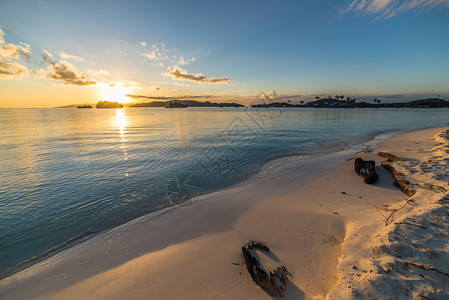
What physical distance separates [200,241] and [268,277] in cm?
239

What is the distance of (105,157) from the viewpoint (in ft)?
52.0

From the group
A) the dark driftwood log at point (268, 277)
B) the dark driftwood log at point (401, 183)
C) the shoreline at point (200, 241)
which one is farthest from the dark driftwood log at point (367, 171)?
the dark driftwood log at point (268, 277)

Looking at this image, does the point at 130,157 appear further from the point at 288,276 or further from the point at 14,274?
the point at 288,276

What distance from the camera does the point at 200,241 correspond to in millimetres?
5250

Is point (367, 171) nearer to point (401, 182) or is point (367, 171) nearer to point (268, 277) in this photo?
point (401, 182)

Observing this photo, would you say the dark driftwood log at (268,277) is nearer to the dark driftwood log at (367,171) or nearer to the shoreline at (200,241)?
the shoreline at (200,241)

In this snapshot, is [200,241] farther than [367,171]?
No

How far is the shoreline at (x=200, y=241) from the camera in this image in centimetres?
413

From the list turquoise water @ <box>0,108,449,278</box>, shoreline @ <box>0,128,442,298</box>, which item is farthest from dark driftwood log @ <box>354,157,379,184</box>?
turquoise water @ <box>0,108,449,278</box>

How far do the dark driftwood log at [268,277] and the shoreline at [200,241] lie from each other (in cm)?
16

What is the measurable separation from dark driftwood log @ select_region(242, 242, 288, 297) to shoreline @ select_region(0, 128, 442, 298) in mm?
159

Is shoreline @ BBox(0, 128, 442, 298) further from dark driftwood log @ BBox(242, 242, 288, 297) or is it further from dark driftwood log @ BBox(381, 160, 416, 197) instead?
dark driftwood log @ BBox(381, 160, 416, 197)

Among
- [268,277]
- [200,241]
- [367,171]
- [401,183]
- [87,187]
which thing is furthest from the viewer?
[87,187]

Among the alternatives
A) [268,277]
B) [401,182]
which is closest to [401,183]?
[401,182]
